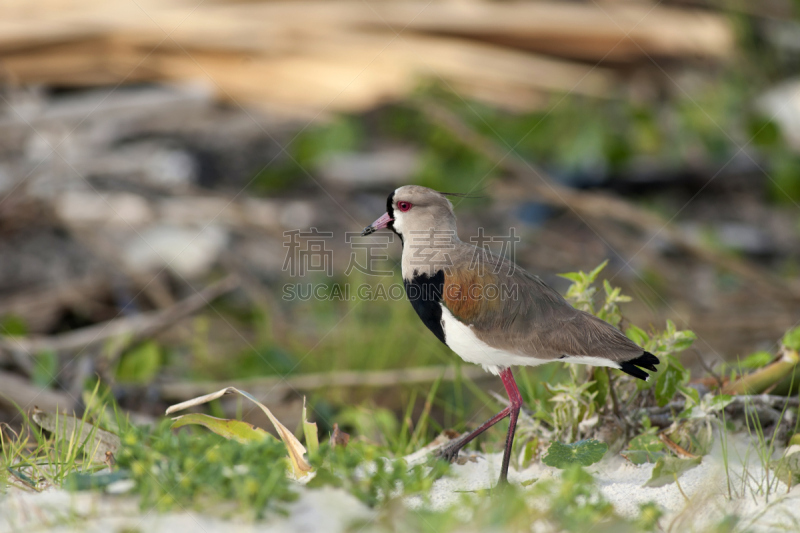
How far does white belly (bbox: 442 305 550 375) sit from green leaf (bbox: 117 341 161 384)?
2.63m

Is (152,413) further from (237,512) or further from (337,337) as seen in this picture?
(237,512)

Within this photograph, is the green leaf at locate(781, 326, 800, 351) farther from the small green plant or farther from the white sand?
the small green plant

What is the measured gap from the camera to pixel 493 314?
3055 mm

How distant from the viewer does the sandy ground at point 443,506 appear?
229 centimetres

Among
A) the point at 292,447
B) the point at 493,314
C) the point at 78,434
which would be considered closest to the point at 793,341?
the point at 493,314

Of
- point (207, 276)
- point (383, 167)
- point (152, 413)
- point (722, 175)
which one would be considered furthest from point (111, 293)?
point (722, 175)

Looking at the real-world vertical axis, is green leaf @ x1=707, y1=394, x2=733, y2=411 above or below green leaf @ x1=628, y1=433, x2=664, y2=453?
above

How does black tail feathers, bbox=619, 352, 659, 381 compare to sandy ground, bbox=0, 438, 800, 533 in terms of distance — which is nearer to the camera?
sandy ground, bbox=0, 438, 800, 533

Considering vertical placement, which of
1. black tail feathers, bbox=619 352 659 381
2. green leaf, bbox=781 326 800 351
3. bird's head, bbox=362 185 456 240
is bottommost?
green leaf, bbox=781 326 800 351

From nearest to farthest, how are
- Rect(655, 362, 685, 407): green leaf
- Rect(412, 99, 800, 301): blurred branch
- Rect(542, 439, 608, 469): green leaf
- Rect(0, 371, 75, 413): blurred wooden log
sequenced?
1. Rect(542, 439, 608, 469): green leaf
2. Rect(655, 362, 685, 407): green leaf
3. Rect(0, 371, 75, 413): blurred wooden log
4. Rect(412, 99, 800, 301): blurred branch

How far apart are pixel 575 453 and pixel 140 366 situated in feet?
10.4

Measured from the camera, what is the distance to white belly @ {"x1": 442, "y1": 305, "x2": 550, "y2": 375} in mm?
3039

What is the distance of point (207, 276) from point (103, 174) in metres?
1.37

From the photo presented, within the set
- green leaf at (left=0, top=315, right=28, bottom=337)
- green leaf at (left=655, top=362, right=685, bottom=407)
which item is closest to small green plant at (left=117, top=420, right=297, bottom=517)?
green leaf at (left=655, top=362, right=685, bottom=407)
